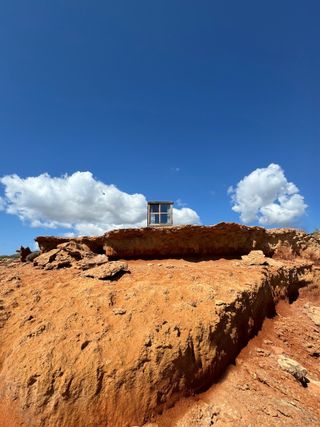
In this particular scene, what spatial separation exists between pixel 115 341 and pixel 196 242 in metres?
7.24

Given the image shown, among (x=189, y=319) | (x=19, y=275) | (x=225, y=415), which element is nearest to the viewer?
(x=225, y=415)

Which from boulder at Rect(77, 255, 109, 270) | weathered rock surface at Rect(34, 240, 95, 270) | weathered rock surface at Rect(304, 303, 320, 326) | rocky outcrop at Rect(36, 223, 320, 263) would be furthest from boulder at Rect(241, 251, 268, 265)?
weathered rock surface at Rect(34, 240, 95, 270)

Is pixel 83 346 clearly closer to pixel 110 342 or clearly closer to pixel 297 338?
pixel 110 342

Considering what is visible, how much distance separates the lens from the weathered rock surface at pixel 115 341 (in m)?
4.41

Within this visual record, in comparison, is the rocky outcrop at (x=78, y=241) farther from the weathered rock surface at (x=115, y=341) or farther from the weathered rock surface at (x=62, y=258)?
the weathered rock surface at (x=115, y=341)

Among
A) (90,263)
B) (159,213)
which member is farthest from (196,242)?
(159,213)

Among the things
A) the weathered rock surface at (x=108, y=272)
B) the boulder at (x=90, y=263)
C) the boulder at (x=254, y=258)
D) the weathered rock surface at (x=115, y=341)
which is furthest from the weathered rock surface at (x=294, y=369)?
the boulder at (x=90, y=263)

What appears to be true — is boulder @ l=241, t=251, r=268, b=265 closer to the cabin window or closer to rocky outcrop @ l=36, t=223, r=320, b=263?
rocky outcrop @ l=36, t=223, r=320, b=263

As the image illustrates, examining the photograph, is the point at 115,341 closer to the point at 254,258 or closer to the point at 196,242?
the point at 196,242

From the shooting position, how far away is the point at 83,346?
5.06 m

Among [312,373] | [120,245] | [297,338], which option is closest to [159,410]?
[312,373]

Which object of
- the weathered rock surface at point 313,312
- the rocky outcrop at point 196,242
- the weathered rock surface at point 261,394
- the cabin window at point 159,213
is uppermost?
the cabin window at point 159,213

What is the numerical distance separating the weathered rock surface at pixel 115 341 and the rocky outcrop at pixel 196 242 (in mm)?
3738

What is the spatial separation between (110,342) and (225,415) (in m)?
2.49
